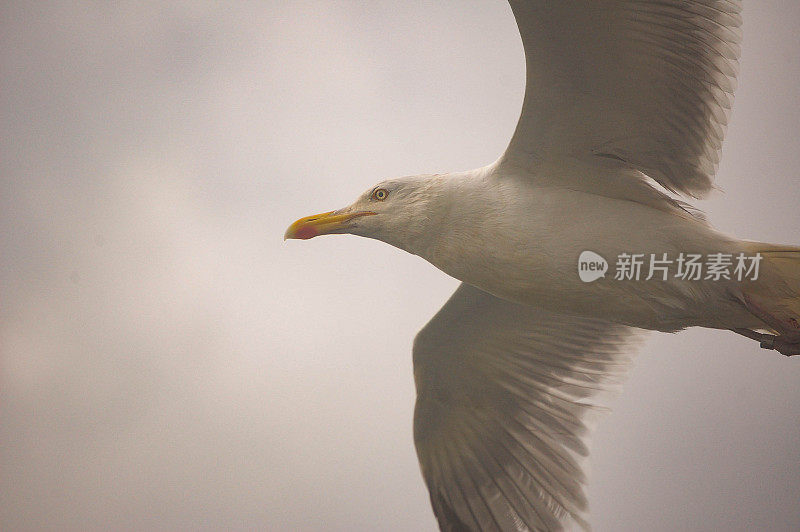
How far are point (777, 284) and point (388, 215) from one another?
3.30 ft

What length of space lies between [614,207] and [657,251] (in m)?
0.17

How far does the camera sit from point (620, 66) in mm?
1923

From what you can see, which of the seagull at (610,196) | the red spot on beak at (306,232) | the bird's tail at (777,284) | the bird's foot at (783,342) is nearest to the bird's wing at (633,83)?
the seagull at (610,196)

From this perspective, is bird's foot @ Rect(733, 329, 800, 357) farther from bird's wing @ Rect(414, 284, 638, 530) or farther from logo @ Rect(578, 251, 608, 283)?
bird's wing @ Rect(414, 284, 638, 530)

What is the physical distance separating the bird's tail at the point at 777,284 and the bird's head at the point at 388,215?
0.82 metres

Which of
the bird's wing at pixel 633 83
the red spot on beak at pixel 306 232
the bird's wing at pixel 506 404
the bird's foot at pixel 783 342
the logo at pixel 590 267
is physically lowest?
the bird's wing at pixel 506 404

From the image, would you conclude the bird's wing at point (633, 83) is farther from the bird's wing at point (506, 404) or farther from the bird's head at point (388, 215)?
the bird's wing at point (506, 404)

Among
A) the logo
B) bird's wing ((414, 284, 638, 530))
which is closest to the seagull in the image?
the logo

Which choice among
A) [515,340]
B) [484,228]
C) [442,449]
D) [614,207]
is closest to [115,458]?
[442,449]

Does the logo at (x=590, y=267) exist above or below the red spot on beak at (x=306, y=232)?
above

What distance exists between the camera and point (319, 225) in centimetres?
214

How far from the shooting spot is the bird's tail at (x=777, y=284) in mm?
1873

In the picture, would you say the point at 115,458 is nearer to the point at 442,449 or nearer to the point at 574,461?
the point at 442,449

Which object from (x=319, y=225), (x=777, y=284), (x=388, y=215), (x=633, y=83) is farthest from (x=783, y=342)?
(x=319, y=225)
